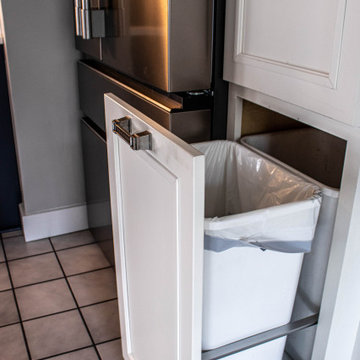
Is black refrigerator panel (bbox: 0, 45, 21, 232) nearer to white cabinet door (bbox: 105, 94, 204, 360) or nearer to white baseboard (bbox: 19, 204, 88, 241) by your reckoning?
white baseboard (bbox: 19, 204, 88, 241)

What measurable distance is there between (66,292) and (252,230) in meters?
1.34

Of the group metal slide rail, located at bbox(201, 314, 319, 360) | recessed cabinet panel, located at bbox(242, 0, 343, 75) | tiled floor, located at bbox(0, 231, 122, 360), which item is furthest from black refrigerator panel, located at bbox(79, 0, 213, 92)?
tiled floor, located at bbox(0, 231, 122, 360)

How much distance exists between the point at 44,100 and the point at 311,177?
132 centimetres

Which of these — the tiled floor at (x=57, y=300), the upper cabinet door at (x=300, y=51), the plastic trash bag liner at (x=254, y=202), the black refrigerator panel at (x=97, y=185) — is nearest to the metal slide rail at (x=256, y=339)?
the plastic trash bag liner at (x=254, y=202)

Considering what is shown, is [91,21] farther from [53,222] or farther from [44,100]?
[53,222]

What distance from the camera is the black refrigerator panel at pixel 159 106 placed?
126 cm

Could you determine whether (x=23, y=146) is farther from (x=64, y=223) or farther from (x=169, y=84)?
(x=169, y=84)

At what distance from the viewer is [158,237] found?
976mm

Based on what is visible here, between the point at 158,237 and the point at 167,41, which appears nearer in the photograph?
the point at 158,237

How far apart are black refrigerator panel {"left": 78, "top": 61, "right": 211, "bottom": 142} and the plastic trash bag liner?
94 mm

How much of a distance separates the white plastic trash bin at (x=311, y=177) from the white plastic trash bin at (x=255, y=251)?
0.05 meters

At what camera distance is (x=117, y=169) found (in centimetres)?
120

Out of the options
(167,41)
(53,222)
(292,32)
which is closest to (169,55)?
(167,41)

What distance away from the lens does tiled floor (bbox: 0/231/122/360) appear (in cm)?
171
